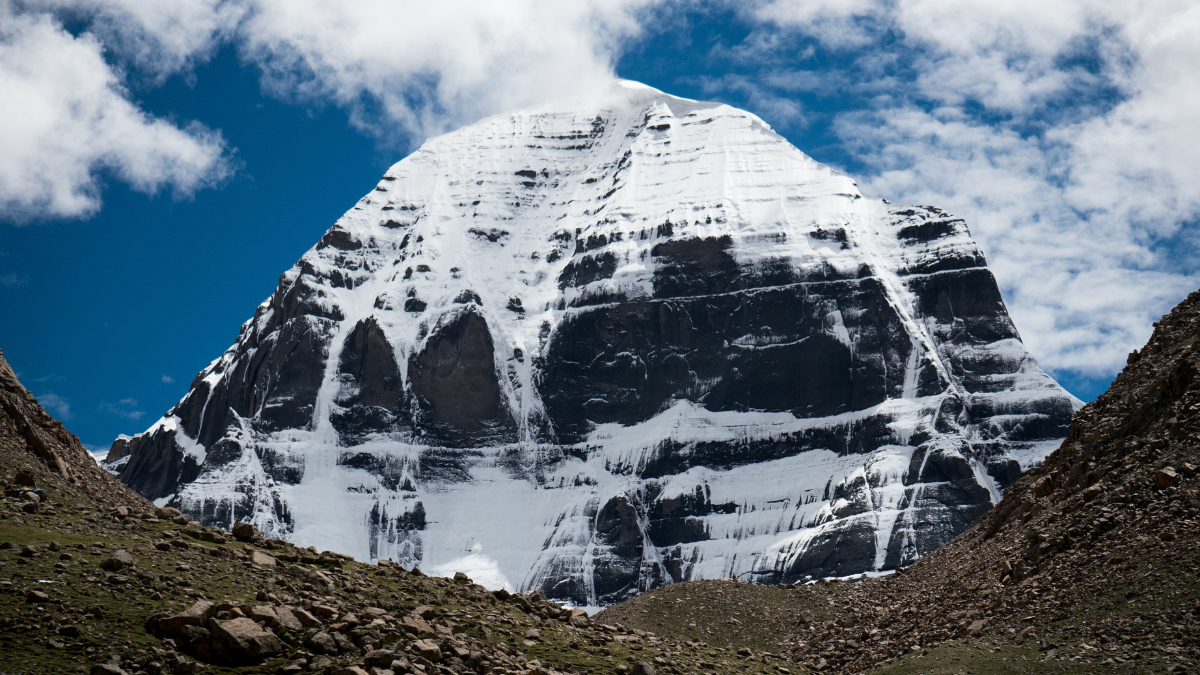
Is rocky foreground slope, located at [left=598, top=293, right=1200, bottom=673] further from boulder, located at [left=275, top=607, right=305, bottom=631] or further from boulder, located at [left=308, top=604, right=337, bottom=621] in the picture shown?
boulder, located at [left=275, top=607, right=305, bottom=631]

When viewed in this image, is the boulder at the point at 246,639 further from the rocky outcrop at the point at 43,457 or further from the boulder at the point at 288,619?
the rocky outcrop at the point at 43,457

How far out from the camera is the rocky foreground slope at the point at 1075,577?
1726 inches

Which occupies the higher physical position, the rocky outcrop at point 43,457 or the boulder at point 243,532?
the rocky outcrop at point 43,457

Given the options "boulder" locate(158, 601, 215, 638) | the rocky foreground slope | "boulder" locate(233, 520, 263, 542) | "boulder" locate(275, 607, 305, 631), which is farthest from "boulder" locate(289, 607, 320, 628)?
the rocky foreground slope

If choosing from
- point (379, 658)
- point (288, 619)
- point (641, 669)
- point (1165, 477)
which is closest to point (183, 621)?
point (288, 619)

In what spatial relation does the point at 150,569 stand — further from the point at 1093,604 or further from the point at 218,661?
the point at 1093,604

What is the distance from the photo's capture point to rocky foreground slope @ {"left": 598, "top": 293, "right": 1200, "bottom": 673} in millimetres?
43844

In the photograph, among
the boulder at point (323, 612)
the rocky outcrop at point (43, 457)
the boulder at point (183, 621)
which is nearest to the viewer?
the boulder at point (183, 621)

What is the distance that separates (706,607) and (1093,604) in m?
37.1

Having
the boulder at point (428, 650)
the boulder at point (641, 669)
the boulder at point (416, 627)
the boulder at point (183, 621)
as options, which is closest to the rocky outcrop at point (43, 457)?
the boulder at point (183, 621)

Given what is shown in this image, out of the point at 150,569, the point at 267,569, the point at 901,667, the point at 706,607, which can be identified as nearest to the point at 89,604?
the point at 150,569

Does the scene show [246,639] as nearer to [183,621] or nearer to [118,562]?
[183,621]

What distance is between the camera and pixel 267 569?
3803 centimetres

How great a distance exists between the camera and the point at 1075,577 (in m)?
48.9
